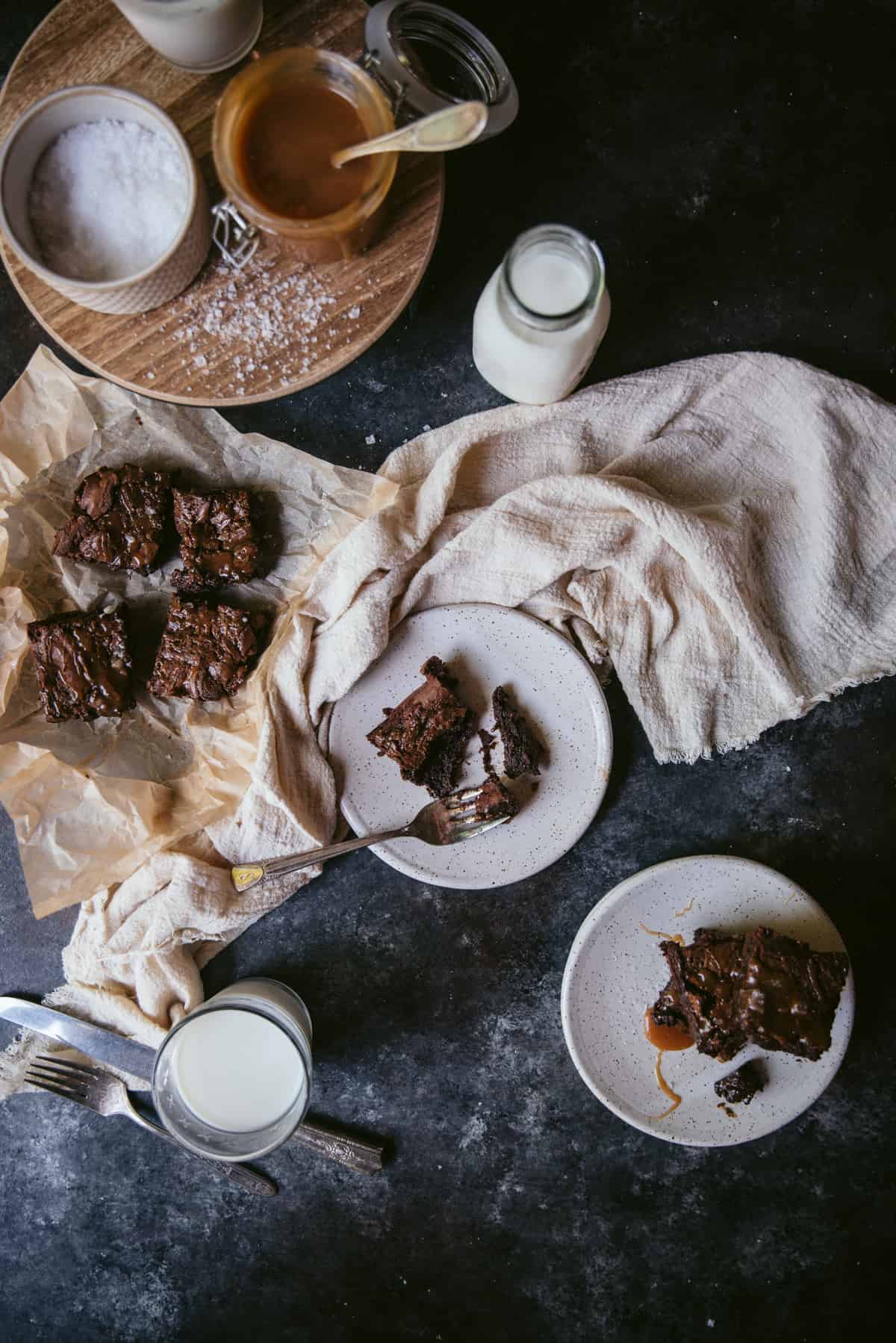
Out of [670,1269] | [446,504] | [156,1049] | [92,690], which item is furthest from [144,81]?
[670,1269]

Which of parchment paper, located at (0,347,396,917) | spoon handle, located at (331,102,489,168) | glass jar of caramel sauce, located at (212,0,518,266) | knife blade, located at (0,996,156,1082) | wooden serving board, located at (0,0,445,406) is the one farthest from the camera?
knife blade, located at (0,996,156,1082)

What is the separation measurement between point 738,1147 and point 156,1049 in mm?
1477

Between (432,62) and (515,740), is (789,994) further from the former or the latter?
(432,62)

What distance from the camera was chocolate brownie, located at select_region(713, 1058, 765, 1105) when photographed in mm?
2365

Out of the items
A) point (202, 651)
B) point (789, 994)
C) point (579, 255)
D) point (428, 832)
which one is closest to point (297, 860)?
point (428, 832)

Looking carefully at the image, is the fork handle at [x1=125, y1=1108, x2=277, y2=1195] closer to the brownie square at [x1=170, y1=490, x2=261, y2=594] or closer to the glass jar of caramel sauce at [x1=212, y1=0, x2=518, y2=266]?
the brownie square at [x1=170, y1=490, x2=261, y2=594]

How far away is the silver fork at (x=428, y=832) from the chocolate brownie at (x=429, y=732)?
1.6 inches

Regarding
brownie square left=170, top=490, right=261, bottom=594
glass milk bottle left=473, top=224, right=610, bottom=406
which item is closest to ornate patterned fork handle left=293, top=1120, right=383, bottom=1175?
brownie square left=170, top=490, right=261, bottom=594

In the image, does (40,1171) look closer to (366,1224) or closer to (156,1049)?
(156,1049)

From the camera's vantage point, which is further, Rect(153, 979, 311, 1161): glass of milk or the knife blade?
the knife blade

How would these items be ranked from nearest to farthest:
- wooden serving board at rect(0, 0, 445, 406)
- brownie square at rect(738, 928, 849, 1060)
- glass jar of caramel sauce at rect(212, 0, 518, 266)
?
glass jar of caramel sauce at rect(212, 0, 518, 266), wooden serving board at rect(0, 0, 445, 406), brownie square at rect(738, 928, 849, 1060)

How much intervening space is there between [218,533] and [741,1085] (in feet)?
5.87

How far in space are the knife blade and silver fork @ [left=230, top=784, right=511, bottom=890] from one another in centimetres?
53

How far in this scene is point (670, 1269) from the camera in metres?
2.53
